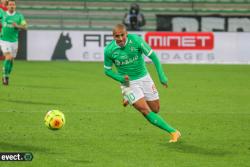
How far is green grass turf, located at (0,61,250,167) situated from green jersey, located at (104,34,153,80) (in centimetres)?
115

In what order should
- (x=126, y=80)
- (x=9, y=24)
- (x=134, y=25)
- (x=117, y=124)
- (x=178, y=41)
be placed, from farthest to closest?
(x=134, y=25) < (x=178, y=41) < (x=9, y=24) < (x=117, y=124) < (x=126, y=80)

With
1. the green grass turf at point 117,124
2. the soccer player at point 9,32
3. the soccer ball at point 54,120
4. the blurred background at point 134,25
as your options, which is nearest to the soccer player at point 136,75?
the green grass turf at point 117,124

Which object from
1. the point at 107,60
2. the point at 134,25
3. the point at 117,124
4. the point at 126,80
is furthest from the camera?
the point at 134,25

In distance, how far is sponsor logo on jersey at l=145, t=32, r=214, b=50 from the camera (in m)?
31.6

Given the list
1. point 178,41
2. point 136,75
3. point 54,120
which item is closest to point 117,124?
point 136,75

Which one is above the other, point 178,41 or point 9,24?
point 9,24

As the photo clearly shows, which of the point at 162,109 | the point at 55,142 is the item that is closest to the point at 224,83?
the point at 162,109

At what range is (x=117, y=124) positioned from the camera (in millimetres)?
14242

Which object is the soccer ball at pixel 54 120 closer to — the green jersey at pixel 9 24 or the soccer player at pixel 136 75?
the soccer player at pixel 136 75

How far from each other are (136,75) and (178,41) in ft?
64.1

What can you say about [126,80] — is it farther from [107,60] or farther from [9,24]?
[9,24]

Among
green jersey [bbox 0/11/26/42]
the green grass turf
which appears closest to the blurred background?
the green grass turf

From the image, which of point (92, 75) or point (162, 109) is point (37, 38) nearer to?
point (92, 75)

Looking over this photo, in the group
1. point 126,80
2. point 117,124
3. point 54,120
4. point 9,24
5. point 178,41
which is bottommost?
point 117,124
